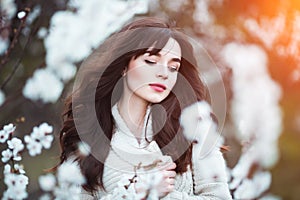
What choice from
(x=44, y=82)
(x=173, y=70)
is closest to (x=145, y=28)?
(x=173, y=70)

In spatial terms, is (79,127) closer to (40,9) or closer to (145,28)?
(145,28)

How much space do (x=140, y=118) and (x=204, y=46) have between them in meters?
0.58

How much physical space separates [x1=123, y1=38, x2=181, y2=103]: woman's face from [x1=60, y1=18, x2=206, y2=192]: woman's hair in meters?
0.01

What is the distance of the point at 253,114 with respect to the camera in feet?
4.89

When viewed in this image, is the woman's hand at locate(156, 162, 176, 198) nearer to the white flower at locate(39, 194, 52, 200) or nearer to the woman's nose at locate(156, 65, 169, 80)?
the woman's nose at locate(156, 65, 169, 80)

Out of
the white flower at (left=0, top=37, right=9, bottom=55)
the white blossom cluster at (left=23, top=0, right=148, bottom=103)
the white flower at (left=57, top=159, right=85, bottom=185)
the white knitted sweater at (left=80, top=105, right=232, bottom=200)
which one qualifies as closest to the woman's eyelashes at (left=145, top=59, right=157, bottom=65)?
the white knitted sweater at (left=80, top=105, right=232, bottom=200)

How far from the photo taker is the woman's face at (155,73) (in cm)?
98

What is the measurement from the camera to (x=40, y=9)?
1460 mm

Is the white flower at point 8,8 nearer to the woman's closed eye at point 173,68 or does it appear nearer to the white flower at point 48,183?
the white flower at point 48,183

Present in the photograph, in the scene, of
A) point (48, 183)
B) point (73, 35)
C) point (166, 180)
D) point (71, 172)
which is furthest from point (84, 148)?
point (73, 35)

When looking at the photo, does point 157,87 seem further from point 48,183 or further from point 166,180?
point 48,183

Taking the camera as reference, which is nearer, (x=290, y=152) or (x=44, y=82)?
(x=44, y=82)

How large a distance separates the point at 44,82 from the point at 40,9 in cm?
18

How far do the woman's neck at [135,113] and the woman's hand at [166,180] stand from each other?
2.9 inches
